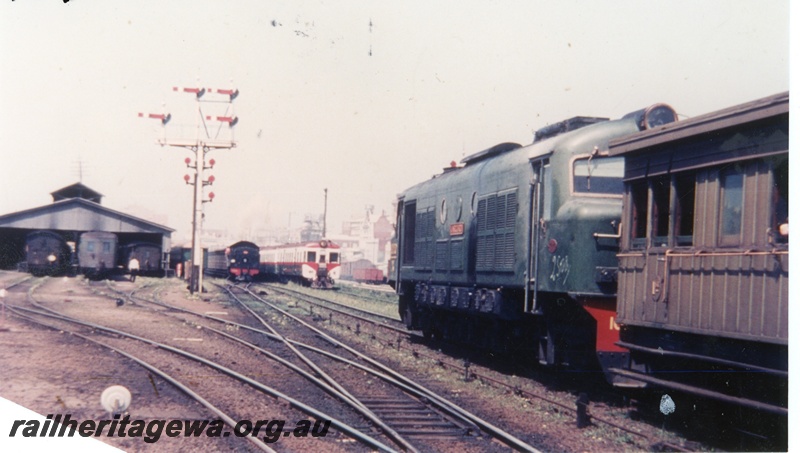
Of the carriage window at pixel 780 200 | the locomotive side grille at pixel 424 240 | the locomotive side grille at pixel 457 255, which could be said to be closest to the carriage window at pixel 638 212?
the carriage window at pixel 780 200

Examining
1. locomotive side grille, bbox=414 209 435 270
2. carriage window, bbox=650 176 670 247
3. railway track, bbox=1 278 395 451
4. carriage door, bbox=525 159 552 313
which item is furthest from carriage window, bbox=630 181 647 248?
locomotive side grille, bbox=414 209 435 270

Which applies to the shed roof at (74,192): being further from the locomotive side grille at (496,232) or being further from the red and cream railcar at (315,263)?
the locomotive side grille at (496,232)

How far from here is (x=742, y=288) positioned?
256 inches

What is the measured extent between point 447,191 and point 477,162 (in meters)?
1.01

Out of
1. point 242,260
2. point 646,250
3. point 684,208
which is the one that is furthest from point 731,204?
point 242,260

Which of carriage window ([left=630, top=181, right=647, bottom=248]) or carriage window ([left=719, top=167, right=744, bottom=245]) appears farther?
carriage window ([left=630, top=181, right=647, bottom=248])

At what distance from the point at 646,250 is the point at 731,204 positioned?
1.31 meters

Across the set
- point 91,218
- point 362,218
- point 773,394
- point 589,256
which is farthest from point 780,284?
point 362,218

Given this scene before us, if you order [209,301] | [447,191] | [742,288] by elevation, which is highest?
[447,191]

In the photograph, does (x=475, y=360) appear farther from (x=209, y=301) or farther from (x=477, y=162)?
(x=209, y=301)

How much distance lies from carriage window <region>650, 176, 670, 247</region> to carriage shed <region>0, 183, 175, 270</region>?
104 feet

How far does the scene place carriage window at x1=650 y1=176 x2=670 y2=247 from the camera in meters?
7.86

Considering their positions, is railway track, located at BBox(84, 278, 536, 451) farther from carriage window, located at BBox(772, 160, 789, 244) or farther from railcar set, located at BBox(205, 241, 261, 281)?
railcar set, located at BBox(205, 241, 261, 281)

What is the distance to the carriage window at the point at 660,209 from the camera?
7.86m
